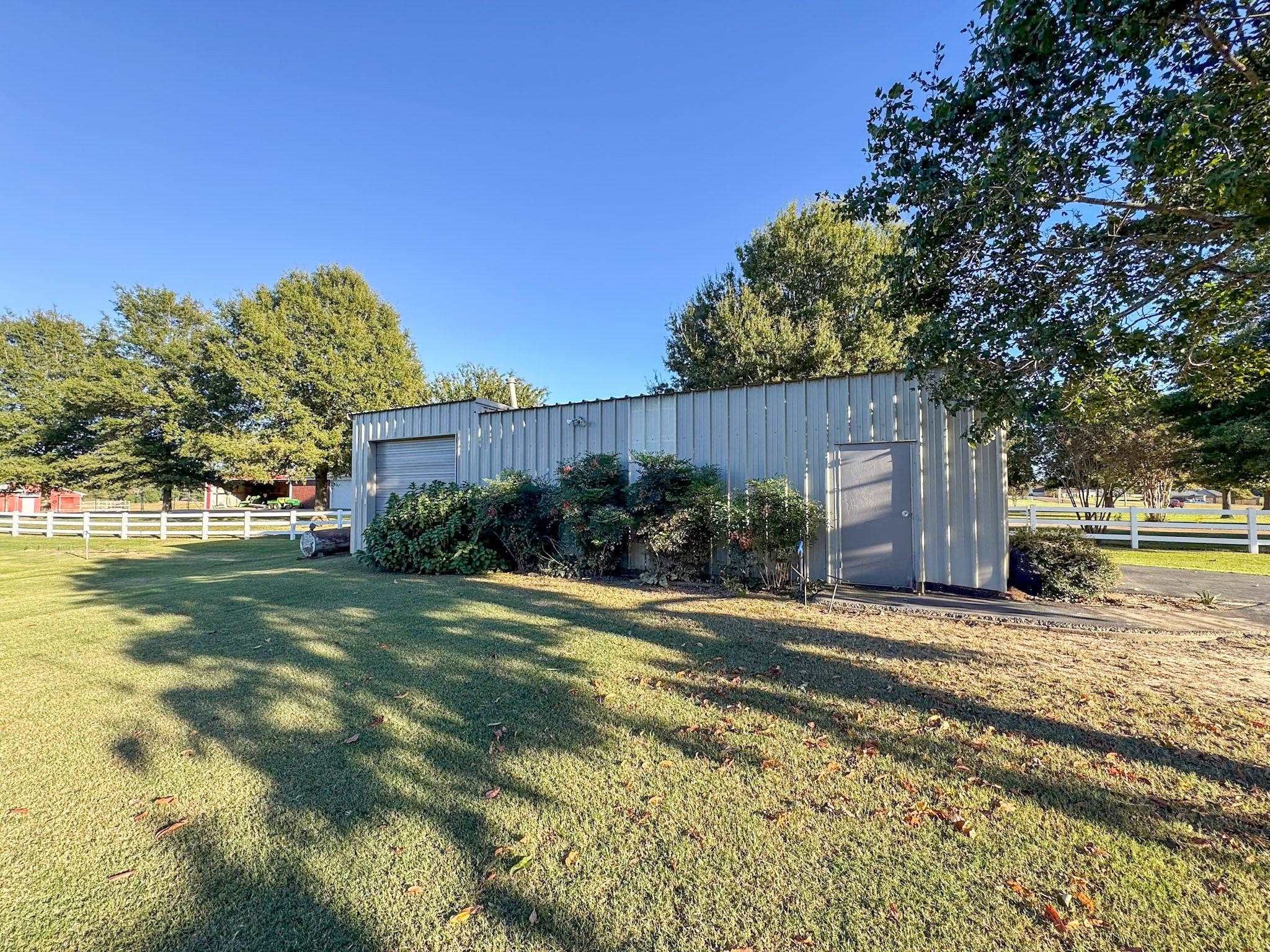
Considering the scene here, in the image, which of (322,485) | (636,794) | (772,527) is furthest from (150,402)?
(636,794)

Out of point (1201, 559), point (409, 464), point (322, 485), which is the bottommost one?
point (1201, 559)

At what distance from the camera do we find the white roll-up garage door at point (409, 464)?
1144 cm

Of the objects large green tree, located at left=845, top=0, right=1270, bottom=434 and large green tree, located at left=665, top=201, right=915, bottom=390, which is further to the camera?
large green tree, located at left=665, top=201, right=915, bottom=390

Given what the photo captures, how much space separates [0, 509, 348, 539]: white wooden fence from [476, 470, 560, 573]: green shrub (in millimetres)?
10300

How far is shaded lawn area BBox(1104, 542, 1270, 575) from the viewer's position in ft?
30.9

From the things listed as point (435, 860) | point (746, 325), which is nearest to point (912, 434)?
point (435, 860)

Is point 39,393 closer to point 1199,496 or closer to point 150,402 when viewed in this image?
point 150,402

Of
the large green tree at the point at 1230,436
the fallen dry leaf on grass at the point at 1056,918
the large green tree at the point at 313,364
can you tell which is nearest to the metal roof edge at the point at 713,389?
the fallen dry leaf on grass at the point at 1056,918

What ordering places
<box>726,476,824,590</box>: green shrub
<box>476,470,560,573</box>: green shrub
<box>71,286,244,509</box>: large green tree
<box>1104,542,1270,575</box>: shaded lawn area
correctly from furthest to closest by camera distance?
1. <box>71,286,244,509</box>: large green tree
2. <box>1104,542,1270,575</box>: shaded lawn area
3. <box>476,470,560,573</box>: green shrub
4. <box>726,476,824,590</box>: green shrub

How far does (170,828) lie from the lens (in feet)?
7.36

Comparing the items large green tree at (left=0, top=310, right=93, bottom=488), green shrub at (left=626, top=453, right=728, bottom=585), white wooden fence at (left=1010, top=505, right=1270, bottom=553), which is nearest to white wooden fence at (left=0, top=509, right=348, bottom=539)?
large green tree at (left=0, top=310, right=93, bottom=488)

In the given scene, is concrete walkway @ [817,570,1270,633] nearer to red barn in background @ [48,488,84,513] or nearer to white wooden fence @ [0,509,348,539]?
white wooden fence @ [0,509,348,539]

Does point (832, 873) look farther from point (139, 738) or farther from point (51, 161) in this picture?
point (51, 161)

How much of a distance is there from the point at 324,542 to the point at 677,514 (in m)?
9.06
